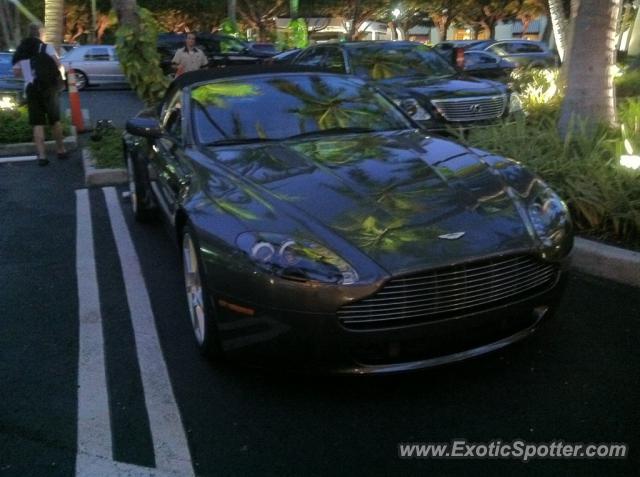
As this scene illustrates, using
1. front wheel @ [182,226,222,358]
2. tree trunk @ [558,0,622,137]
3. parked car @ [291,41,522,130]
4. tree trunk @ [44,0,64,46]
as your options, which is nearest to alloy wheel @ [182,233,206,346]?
front wheel @ [182,226,222,358]

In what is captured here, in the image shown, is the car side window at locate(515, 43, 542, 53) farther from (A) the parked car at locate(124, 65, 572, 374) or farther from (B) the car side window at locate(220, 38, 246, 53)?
(A) the parked car at locate(124, 65, 572, 374)

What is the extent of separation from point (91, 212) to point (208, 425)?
4523mm

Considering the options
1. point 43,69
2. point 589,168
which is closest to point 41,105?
point 43,69

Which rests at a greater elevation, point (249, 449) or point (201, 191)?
point (201, 191)

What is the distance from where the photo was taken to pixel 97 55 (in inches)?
906

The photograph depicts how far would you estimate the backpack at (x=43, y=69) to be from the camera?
30.0ft

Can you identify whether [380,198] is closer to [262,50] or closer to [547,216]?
[547,216]

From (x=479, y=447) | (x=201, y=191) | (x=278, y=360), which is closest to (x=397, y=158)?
(x=201, y=191)

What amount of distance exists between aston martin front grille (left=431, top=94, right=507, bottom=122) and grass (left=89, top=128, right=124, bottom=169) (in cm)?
393

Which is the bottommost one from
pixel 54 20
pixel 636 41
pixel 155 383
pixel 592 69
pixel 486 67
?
pixel 155 383

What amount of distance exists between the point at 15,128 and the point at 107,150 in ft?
7.94

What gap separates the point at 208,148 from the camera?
4.41 metres

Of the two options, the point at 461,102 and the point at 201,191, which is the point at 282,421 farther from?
the point at 461,102

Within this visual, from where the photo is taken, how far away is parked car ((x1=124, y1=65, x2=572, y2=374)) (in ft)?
9.98
